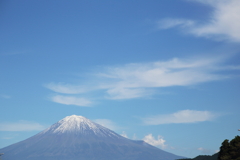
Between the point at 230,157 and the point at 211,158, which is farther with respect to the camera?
the point at 211,158

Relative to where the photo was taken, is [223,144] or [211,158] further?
[211,158]

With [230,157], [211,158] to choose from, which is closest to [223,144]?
[230,157]

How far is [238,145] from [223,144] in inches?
168

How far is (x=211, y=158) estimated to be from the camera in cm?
Result: 10556

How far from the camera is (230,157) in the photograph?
235 ft

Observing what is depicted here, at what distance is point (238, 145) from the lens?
235 ft

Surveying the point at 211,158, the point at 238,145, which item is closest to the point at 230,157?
the point at 238,145

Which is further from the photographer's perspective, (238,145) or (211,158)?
(211,158)

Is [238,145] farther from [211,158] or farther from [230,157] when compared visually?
[211,158]

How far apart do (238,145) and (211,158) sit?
1404 inches

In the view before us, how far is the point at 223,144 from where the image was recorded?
247 feet

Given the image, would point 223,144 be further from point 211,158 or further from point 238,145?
point 211,158

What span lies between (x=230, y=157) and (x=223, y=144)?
4.13 metres
